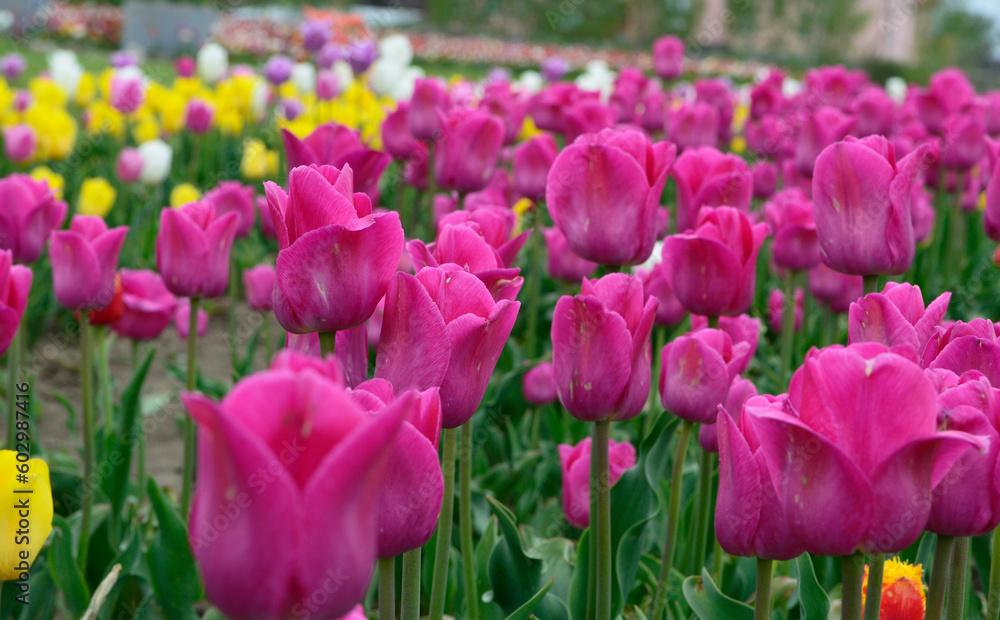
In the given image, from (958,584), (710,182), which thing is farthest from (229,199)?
(958,584)

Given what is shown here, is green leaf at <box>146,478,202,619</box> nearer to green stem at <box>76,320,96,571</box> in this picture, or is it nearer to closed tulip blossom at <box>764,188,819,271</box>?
green stem at <box>76,320,96,571</box>

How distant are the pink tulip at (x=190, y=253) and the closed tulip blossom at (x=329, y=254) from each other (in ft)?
2.33

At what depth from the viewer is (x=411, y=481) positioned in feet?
2.35

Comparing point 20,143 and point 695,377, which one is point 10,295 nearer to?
point 695,377

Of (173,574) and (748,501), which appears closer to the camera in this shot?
(748,501)

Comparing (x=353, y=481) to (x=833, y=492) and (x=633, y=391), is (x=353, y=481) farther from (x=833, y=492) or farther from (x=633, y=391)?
(x=633, y=391)

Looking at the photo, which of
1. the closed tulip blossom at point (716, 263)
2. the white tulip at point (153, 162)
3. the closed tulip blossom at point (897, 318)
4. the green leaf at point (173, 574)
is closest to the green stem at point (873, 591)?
the closed tulip blossom at point (897, 318)

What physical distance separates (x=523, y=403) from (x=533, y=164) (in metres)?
0.59

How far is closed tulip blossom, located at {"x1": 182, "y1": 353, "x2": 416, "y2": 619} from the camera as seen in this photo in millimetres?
465

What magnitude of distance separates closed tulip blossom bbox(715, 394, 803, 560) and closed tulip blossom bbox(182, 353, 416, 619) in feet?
1.29

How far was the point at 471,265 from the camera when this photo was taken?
1.00 metres

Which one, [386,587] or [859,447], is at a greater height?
[859,447]

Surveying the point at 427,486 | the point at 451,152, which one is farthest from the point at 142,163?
the point at 427,486

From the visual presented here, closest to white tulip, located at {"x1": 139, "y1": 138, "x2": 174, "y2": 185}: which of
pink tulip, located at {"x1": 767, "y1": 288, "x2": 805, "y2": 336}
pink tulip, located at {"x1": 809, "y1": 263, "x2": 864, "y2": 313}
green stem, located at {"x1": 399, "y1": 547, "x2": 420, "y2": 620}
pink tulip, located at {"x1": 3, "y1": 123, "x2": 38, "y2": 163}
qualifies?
pink tulip, located at {"x1": 3, "y1": 123, "x2": 38, "y2": 163}
